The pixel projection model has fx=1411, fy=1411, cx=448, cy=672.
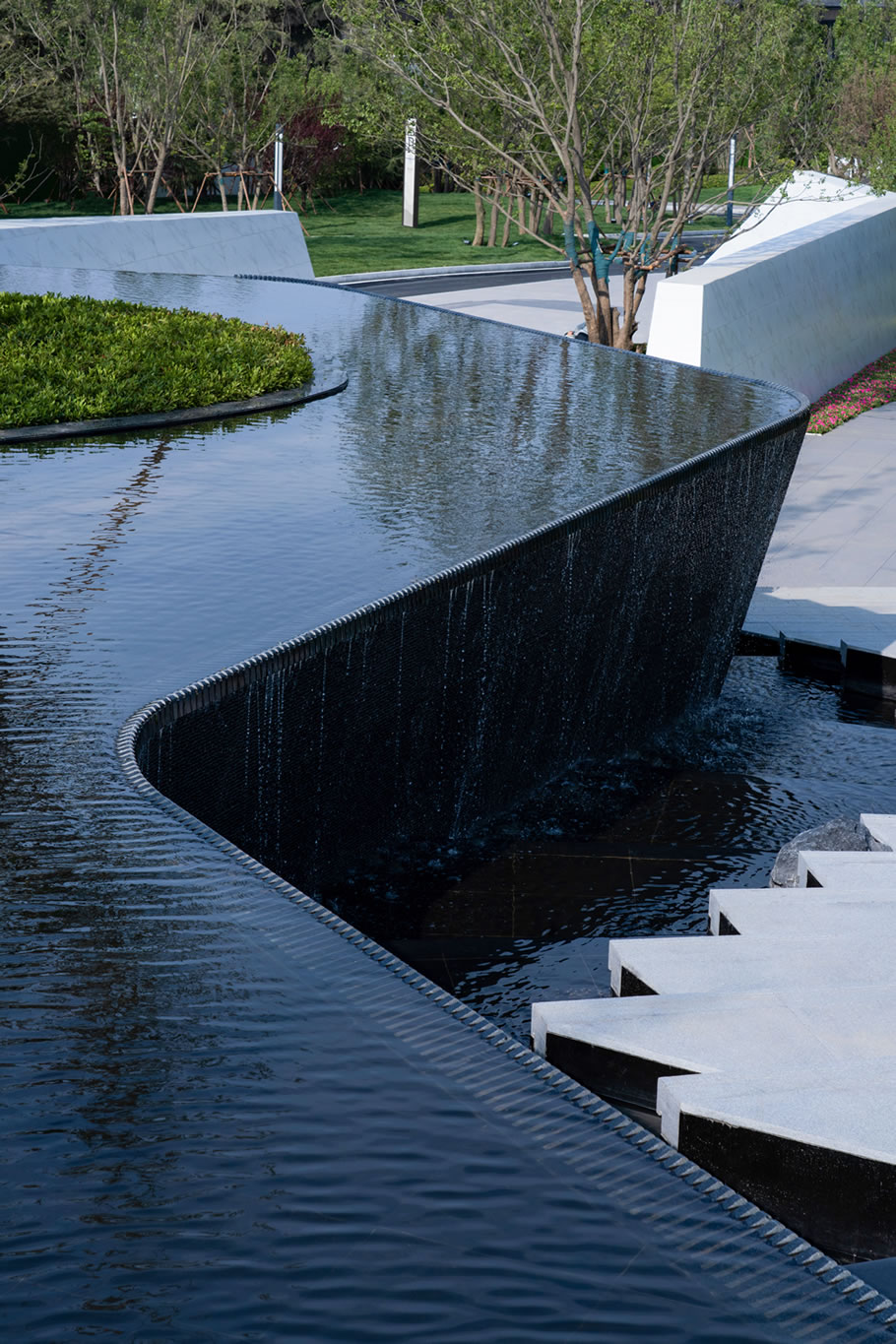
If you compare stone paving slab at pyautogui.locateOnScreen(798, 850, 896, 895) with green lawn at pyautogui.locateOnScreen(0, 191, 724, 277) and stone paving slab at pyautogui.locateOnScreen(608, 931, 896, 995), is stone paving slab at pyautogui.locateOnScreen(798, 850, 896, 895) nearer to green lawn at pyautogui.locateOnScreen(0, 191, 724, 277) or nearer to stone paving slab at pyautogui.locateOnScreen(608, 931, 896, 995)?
stone paving slab at pyautogui.locateOnScreen(608, 931, 896, 995)

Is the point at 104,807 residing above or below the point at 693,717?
above

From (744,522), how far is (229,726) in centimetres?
502

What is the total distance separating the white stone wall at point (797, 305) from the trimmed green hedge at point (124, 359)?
19.7 ft

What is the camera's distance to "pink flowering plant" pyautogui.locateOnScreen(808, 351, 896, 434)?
59.3ft

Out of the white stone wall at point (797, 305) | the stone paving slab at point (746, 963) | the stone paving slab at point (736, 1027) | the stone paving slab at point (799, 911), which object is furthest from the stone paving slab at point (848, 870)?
the white stone wall at point (797, 305)

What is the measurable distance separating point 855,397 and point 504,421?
40.6 feet

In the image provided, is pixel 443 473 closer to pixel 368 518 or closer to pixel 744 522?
pixel 368 518

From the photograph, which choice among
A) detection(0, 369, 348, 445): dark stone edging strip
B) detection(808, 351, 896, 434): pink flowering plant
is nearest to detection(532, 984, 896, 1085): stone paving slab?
detection(0, 369, 348, 445): dark stone edging strip

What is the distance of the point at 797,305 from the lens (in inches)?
725

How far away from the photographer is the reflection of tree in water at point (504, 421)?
22.4 feet

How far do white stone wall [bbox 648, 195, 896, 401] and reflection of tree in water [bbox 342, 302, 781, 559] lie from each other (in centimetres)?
358

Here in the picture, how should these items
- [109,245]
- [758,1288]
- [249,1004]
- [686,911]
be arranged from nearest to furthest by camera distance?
[758,1288], [249,1004], [686,911], [109,245]

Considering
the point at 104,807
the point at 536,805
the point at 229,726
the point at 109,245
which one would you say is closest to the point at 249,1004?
the point at 104,807

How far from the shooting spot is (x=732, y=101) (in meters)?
16.8
